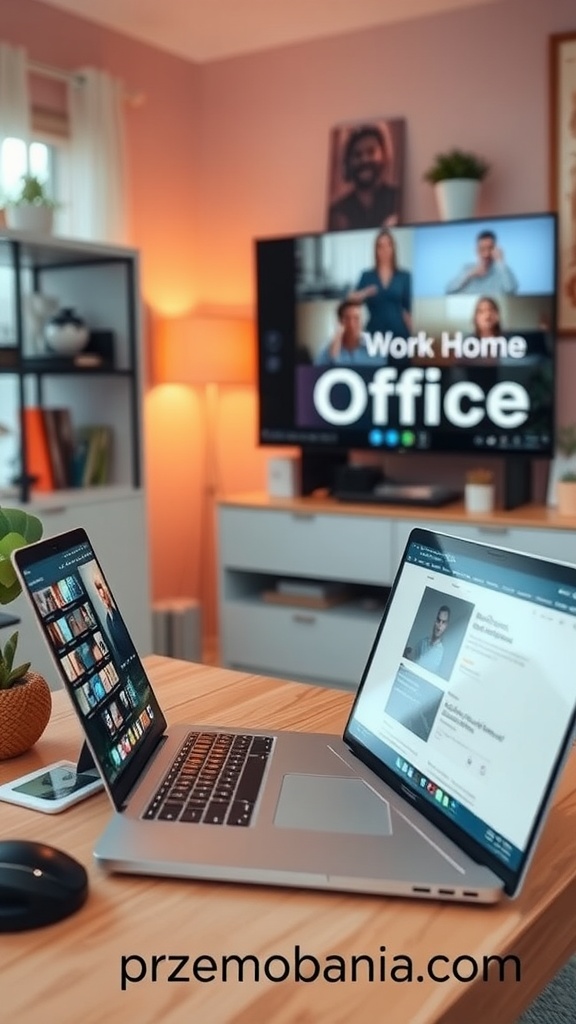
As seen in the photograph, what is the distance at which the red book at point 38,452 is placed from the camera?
3660mm

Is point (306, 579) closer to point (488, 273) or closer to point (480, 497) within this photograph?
point (480, 497)

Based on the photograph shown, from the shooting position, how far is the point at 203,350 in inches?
161

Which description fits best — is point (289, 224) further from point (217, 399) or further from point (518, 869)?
point (518, 869)

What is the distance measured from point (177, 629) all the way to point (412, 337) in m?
1.46

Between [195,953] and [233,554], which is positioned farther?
[233,554]

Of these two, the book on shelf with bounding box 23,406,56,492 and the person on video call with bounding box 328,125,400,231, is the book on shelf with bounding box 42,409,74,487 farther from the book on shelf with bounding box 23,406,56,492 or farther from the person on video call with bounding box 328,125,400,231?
the person on video call with bounding box 328,125,400,231

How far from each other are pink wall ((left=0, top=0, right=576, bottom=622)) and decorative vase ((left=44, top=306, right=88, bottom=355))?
2.15 ft

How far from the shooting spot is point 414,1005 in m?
0.82

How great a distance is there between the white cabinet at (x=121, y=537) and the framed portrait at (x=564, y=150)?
5.47 ft

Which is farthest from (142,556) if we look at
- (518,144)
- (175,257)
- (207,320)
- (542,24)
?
(542,24)

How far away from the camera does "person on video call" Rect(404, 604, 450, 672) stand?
1169 mm

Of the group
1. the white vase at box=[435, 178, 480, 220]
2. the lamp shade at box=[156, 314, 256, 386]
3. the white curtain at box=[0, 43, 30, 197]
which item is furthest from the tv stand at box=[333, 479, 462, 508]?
the white curtain at box=[0, 43, 30, 197]

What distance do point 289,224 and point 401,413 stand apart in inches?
41.9

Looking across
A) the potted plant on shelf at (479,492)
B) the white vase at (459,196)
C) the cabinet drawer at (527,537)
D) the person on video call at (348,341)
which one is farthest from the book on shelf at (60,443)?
the white vase at (459,196)
